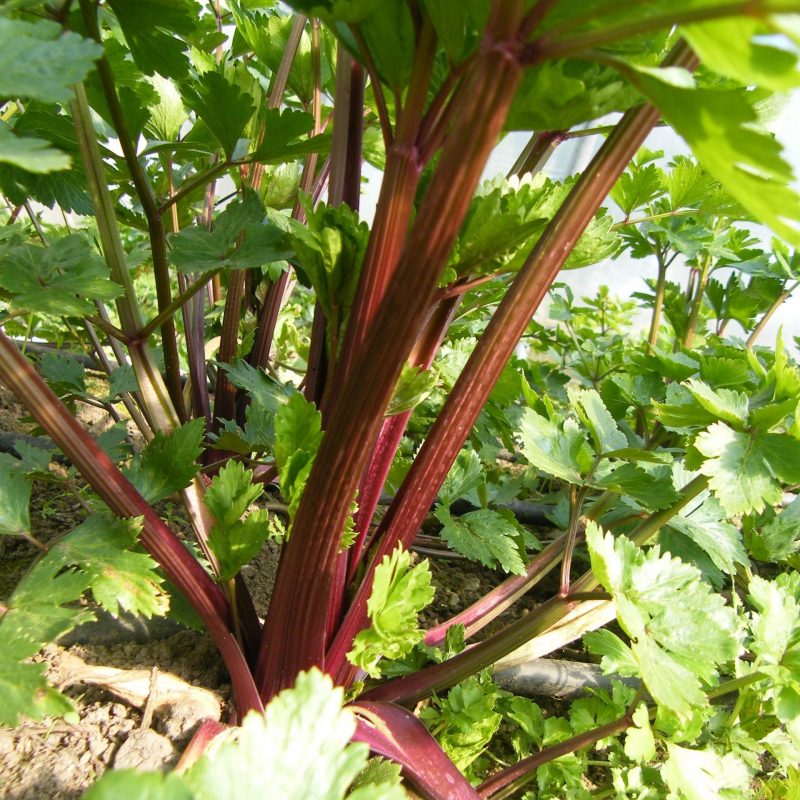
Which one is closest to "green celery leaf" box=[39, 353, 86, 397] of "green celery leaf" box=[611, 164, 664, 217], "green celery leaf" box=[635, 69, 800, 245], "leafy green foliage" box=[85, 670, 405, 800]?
"leafy green foliage" box=[85, 670, 405, 800]

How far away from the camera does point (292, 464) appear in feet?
1.49

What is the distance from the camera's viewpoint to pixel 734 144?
0.85ft

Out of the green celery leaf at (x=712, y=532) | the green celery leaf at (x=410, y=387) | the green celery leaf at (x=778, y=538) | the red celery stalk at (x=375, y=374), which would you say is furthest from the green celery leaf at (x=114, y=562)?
the green celery leaf at (x=778, y=538)

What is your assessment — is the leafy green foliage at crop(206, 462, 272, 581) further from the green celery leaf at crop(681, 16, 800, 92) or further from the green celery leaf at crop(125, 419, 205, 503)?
the green celery leaf at crop(681, 16, 800, 92)

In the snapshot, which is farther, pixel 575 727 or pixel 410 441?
pixel 410 441

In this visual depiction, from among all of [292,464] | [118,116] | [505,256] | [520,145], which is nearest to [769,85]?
[505,256]

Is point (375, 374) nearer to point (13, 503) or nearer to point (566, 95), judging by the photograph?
point (566, 95)

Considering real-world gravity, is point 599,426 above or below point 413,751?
above

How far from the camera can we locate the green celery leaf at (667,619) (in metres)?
0.45

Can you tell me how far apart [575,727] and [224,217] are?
2.09 ft

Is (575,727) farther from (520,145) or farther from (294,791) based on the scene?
(520,145)

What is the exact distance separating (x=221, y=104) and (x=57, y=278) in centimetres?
24

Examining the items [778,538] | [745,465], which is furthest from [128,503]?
[778,538]

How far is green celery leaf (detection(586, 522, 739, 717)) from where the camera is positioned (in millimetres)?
452
